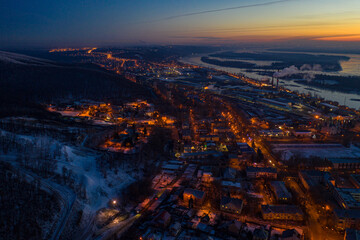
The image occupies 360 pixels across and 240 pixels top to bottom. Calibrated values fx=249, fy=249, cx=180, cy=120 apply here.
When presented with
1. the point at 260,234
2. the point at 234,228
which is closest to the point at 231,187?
the point at 234,228

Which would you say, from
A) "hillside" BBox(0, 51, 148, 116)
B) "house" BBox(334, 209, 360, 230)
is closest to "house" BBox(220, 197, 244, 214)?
"house" BBox(334, 209, 360, 230)

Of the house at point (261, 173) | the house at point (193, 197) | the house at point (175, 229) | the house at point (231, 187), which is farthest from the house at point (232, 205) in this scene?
the house at point (261, 173)

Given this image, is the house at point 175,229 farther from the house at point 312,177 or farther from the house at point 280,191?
the house at point 312,177

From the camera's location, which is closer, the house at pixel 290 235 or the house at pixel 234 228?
the house at pixel 290 235

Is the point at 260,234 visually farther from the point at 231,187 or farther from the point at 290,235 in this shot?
the point at 231,187

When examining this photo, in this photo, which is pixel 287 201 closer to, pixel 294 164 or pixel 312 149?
pixel 294 164

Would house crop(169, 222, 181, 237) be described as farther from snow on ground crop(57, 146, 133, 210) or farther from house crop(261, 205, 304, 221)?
house crop(261, 205, 304, 221)
